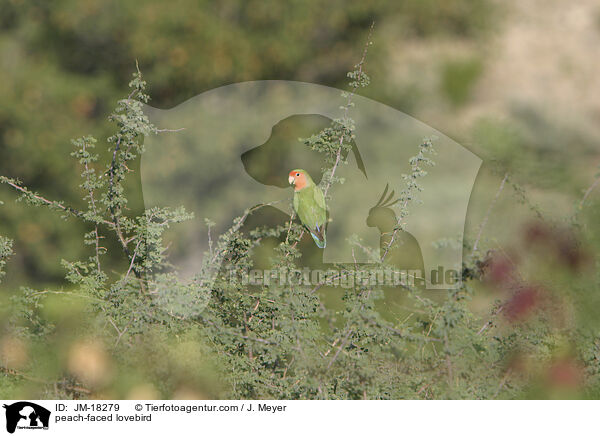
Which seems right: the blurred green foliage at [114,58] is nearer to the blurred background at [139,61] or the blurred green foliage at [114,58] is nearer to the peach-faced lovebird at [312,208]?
the blurred background at [139,61]

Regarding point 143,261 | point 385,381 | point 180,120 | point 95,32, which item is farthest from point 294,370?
point 95,32

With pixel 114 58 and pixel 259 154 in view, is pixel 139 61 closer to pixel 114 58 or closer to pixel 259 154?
pixel 114 58

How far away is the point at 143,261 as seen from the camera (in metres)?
0.92

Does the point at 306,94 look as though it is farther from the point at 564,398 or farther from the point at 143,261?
the point at 564,398

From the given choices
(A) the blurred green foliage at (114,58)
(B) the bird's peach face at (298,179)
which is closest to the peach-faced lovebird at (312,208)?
(B) the bird's peach face at (298,179)
